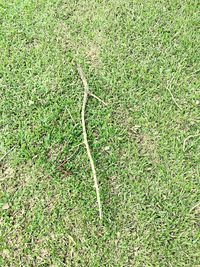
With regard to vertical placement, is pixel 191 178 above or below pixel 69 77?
below

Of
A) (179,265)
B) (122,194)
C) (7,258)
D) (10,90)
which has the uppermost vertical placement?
(10,90)

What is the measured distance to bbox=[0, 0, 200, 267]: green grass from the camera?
2730mm

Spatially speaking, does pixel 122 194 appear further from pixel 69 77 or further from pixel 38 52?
pixel 38 52

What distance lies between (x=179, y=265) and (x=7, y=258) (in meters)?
1.18

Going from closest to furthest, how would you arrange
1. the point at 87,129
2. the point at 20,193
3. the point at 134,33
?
1. the point at 20,193
2. the point at 87,129
3. the point at 134,33

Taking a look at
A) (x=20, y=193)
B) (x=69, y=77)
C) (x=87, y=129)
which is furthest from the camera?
(x=69, y=77)

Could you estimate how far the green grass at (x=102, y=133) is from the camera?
2.73m

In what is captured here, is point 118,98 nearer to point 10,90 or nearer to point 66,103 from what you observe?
point 66,103

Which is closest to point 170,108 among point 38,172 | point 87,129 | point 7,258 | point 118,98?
point 118,98

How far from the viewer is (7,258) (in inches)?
105

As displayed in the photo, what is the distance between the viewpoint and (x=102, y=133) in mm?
3115

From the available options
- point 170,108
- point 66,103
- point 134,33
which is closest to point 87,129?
point 66,103

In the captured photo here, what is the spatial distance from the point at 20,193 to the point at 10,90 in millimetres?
925

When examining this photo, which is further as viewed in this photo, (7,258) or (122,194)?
(122,194)
